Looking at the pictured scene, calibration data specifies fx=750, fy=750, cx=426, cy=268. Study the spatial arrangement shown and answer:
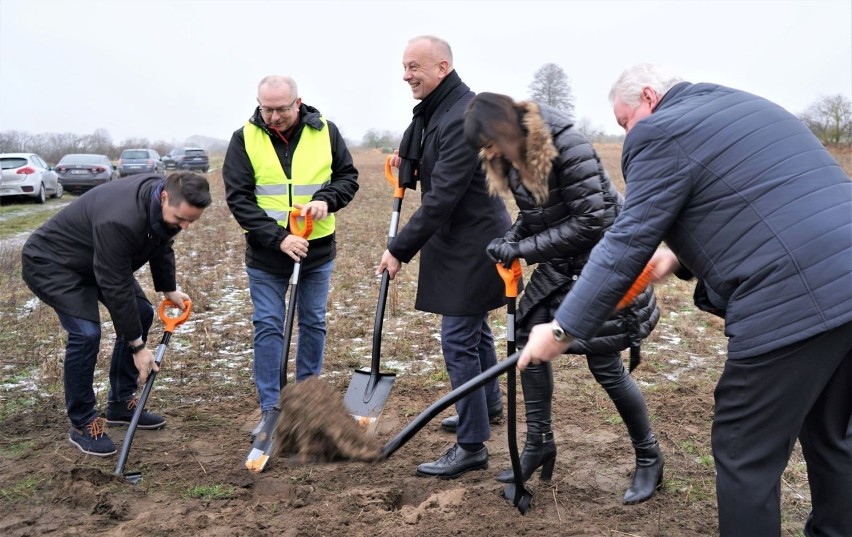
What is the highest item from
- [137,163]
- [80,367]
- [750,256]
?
[750,256]

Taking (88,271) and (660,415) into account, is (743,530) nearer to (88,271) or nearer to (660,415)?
(660,415)

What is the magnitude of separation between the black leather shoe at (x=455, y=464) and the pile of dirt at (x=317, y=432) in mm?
686

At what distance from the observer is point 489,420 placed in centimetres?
468

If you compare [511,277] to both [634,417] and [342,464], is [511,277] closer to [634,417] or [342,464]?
[634,417]

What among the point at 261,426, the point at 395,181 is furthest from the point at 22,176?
the point at 261,426

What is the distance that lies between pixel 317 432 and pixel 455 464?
933 millimetres

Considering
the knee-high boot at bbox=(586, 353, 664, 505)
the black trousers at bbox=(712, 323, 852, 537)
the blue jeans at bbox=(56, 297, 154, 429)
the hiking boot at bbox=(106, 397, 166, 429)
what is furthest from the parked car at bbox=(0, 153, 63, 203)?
the black trousers at bbox=(712, 323, 852, 537)

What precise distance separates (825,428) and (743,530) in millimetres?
483

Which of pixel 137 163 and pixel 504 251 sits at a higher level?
pixel 504 251

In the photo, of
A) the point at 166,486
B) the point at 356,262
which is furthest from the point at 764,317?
the point at 356,262

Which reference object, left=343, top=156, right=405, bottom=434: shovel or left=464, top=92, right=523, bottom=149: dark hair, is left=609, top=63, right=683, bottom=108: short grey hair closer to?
left=464, top=92, right=523, bottom=149: dark hair

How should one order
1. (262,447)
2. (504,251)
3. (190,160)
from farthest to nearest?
(190,160)
(262,447)
(504,251)

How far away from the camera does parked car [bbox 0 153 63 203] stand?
63.0 ft

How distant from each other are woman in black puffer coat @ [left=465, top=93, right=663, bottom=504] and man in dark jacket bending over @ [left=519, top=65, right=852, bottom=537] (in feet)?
2.32
